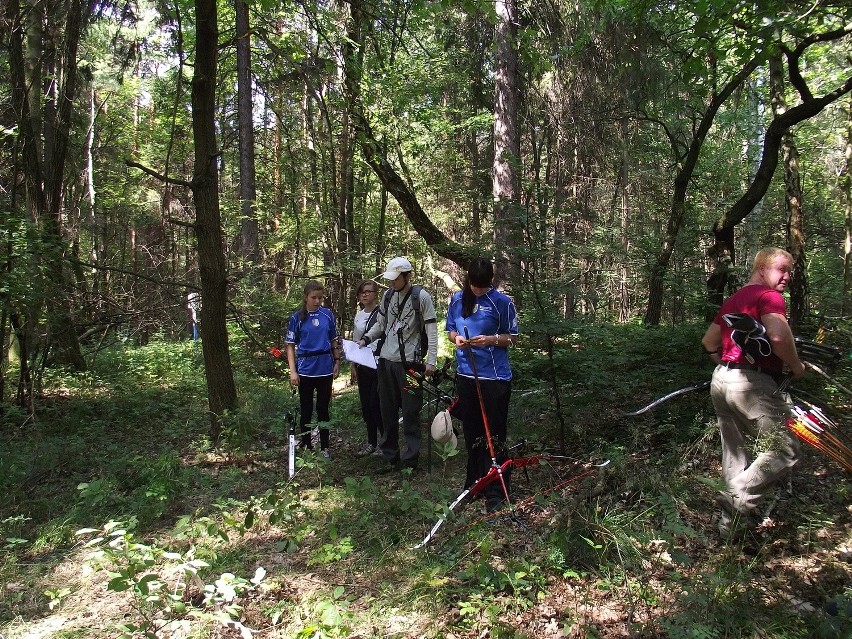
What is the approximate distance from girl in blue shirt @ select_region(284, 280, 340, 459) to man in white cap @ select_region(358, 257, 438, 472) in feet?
1.76

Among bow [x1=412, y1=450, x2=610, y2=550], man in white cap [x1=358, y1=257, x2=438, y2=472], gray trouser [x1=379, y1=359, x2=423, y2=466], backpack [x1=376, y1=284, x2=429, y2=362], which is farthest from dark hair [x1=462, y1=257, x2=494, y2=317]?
gray trouser [x1=379, y1=359, x2=423, y2=466]

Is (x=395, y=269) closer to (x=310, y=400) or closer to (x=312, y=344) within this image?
(x=312, y=344)

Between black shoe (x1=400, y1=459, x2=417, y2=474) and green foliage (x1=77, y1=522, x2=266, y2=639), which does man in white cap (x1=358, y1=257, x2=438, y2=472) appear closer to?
black shoe (x1=400, y1=459, x2=417, y2=474)

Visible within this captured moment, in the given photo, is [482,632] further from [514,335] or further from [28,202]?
[28,202]

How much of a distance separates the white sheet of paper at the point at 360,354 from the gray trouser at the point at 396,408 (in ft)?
0.74

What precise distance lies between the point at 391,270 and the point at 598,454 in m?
2.56

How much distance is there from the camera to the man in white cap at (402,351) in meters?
5.38

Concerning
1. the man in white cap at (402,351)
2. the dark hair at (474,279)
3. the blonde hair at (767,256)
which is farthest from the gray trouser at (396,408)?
the blonde hair at (767,256)

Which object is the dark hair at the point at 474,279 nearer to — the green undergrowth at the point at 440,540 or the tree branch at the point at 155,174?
the green undergrowth at the point at 440,540

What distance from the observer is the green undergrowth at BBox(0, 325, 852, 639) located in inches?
117

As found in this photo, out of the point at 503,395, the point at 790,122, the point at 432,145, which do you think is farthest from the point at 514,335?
the point at 432,145

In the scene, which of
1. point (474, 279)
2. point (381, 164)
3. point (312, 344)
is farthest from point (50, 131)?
point (474, 279)

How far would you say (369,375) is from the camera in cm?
612

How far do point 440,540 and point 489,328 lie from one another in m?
1.60
